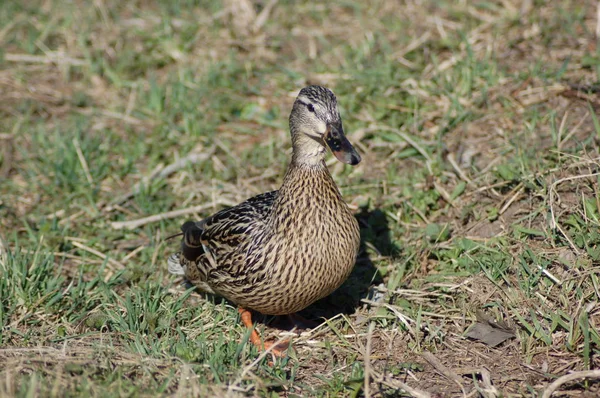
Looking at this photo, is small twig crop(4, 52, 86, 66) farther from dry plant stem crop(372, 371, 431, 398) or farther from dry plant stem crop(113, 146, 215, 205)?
dry plant stem crop(372, 371, 431, 398)

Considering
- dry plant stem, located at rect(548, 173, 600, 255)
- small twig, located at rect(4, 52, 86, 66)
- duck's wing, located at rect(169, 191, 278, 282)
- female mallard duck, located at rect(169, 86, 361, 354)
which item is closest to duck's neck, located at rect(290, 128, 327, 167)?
female mallard duck, located at rect(169, 86, 361, 354)

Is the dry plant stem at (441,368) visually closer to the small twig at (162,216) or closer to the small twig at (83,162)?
the small twig at (162,216)

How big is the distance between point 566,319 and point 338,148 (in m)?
1.63

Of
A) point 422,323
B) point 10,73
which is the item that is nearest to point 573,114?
point 422,323

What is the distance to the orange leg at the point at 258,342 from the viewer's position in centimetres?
446

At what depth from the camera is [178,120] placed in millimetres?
6887

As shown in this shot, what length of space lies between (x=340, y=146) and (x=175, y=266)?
175cm

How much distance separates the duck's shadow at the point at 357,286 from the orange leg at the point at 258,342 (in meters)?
0.23

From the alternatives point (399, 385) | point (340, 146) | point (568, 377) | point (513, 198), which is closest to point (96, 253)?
point (340, 146)

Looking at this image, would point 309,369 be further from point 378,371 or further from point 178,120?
point 178,120

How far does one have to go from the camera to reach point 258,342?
4.59m

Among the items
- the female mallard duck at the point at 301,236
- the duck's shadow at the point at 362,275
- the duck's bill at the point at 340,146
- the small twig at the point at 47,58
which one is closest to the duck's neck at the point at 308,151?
the female mallard duck at the point at 301,236

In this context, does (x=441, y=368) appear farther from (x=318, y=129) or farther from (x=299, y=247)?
(x=318, y=129)

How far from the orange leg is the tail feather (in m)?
0.57
